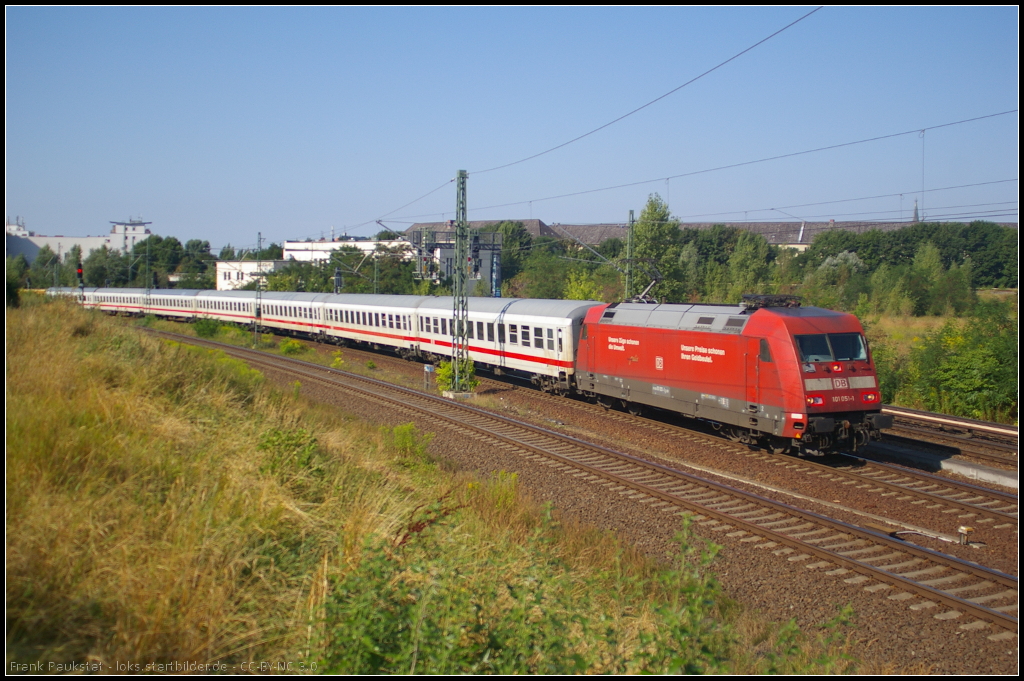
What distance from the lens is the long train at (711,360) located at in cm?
1323

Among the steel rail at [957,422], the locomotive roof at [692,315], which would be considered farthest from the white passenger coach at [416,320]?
the steel rail at [957,422]

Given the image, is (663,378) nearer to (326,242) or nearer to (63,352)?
(63,352)

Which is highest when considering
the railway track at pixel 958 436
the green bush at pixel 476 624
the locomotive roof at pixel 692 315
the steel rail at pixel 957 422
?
the locomotive roof at pixel 692 315

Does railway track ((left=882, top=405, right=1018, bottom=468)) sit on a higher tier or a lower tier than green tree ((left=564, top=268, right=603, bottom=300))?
lower

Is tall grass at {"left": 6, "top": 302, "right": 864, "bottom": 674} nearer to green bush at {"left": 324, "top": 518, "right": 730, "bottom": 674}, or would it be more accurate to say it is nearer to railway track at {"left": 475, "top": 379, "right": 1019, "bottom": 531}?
green bush at {"left": 324, "top": 518, "right": 730, "bottom": 674}

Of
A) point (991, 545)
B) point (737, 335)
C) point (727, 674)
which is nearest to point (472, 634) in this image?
point (727, 674)

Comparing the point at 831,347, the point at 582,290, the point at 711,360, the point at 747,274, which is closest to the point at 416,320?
the point at 582,290

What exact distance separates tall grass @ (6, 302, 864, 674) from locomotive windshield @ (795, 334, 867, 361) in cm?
653

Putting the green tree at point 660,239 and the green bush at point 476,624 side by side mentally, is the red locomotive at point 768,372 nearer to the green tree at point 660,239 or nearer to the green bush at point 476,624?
the green bush at point 476,624

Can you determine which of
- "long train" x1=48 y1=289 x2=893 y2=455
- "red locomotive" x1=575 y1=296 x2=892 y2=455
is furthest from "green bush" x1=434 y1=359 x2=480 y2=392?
"red locomotive" x1=575 y1=296 x2=892 y2=455

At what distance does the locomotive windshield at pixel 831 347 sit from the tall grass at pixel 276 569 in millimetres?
6533

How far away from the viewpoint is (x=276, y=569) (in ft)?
17.1

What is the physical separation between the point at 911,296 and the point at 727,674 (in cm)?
4590

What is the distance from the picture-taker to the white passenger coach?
73.6 ft
